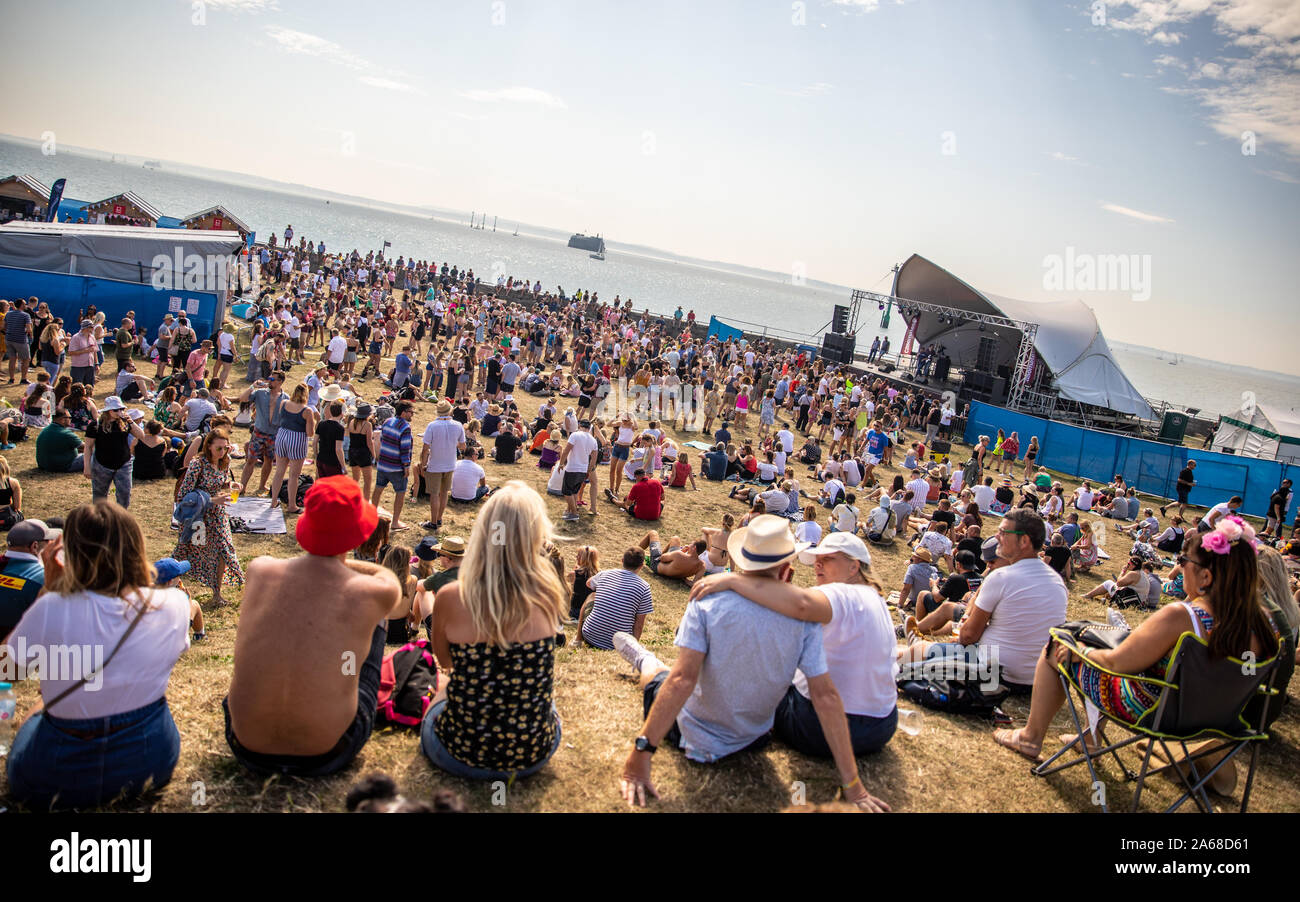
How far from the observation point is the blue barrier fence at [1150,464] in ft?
62.3

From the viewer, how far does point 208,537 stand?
21.4 feet

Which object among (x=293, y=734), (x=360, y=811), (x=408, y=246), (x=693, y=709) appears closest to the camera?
(x=360, y=811)

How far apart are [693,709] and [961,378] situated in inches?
1270

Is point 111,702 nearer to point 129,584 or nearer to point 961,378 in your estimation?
point 129,584

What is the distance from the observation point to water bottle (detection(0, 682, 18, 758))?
11.2 feet

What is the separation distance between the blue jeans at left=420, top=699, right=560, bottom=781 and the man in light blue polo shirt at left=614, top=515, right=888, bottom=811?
1.34ft

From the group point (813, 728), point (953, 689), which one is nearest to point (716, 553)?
point (953, 689)

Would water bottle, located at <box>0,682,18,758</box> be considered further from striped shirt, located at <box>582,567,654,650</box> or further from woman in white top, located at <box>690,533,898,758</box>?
striped shirt, located at <box>582,567,654,650</box>

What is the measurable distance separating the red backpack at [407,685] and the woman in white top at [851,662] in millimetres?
1513

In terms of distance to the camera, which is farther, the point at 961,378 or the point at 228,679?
the point at 961,378

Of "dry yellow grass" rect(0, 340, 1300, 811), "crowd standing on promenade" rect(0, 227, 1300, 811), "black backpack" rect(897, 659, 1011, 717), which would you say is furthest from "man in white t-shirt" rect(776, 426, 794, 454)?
"black backpack" rect(897, 659, 1011, 717)

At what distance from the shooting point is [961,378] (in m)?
32.6

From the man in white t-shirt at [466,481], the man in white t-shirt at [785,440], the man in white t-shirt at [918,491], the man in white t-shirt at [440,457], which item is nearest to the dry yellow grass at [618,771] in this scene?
the man in white t-shirt at [440,457]
